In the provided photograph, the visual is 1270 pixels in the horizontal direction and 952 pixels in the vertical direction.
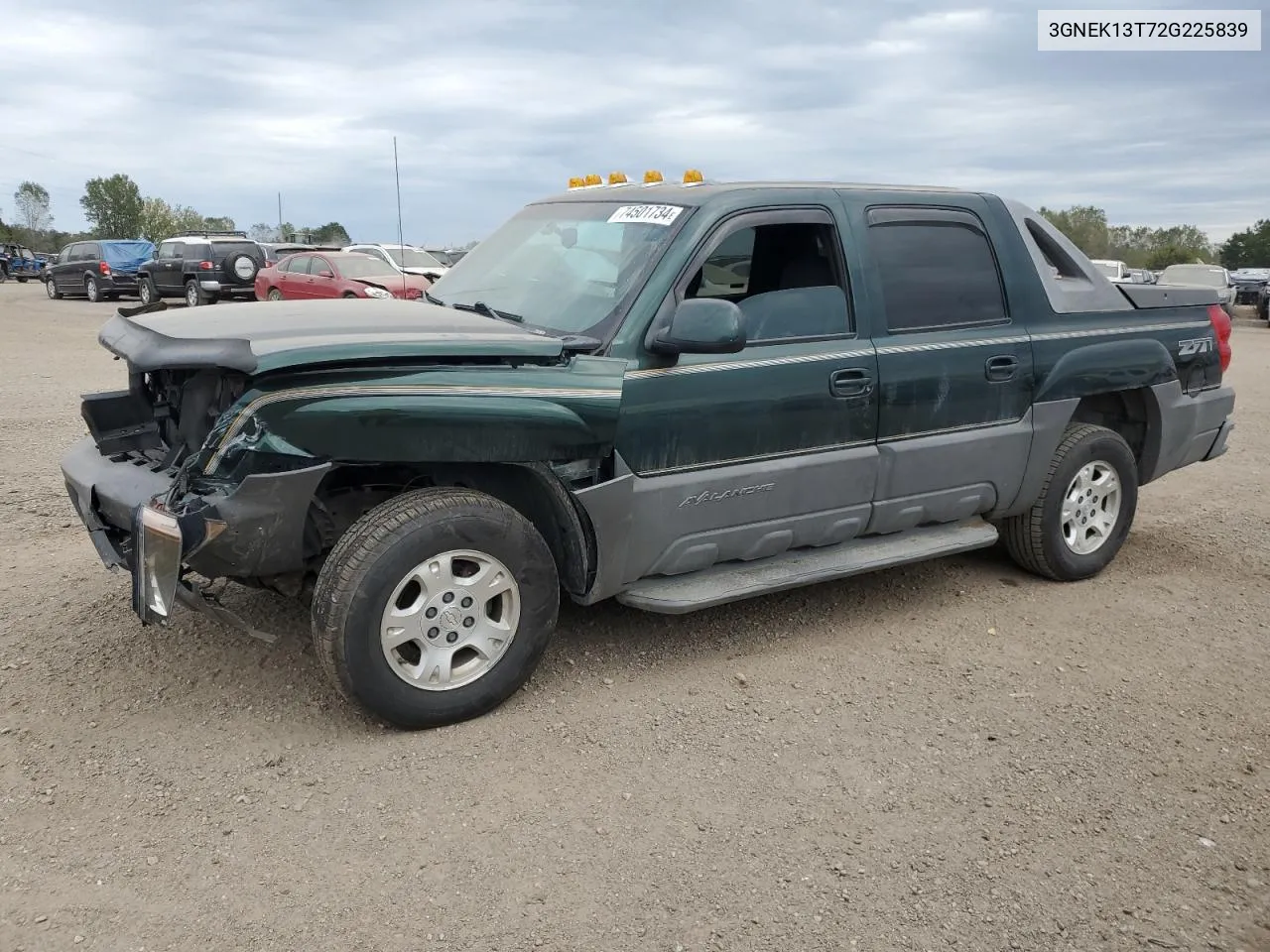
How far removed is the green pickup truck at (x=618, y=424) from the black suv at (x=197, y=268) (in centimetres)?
1944

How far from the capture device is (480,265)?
15.7 ft

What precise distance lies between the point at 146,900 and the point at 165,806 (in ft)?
1.46

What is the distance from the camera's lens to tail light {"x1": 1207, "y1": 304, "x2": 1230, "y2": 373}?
5645mm

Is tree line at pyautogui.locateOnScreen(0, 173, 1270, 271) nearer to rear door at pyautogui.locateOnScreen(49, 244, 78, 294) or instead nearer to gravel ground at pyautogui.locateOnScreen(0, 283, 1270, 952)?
rear door at pyautogui.locateOnScreen(49, 244, 78, 294)

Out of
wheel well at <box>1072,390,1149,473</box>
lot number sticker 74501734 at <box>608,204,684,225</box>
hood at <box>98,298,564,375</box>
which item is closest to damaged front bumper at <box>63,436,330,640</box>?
hood at <box>98,298,564,375</box>

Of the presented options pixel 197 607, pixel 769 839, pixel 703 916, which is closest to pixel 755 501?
pixel 769 839

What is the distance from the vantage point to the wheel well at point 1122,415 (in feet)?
17.6

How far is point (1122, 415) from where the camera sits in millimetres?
5512

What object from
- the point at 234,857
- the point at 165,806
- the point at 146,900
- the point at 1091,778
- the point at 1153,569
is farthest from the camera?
the point at 1153,569

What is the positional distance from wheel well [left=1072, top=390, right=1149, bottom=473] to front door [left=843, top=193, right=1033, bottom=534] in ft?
2.41

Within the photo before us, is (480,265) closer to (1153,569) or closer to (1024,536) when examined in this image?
(1024,536)

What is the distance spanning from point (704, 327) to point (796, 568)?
1176 millimetres

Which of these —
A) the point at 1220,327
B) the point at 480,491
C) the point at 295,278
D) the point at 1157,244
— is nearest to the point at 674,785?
the point at 480,491

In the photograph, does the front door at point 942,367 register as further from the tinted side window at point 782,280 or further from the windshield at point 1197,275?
the windshield at point 1197,275
